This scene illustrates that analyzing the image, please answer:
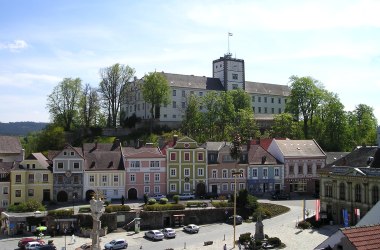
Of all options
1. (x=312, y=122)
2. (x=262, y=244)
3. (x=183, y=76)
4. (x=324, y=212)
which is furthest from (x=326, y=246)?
(x=183, y=76)

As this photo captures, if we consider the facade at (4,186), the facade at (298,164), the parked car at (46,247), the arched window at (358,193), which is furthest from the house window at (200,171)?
the parked car at (46,247)

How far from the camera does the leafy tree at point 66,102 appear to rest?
93875 millimetres

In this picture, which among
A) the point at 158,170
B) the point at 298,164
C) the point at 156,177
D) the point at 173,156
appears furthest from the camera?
the point at 298,164

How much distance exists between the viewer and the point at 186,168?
69.3 meters

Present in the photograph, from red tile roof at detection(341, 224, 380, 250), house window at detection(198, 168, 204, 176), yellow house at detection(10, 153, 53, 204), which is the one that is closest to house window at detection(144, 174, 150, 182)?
house window at detection(198, 168, 204, 176)

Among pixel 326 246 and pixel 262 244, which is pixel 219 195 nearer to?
pixel 262 244

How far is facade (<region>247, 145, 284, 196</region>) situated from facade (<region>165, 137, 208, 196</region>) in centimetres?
707

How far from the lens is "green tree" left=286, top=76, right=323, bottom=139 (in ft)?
310

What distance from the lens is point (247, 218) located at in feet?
184

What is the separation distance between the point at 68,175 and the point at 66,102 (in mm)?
34598

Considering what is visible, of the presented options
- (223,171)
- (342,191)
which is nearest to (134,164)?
(223,171)

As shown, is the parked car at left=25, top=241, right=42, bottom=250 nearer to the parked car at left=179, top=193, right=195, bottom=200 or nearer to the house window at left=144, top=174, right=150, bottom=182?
the house window at left=144, top=174, right=150, bottom=182

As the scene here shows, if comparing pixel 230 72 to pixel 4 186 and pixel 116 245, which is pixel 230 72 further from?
pixel 116 245

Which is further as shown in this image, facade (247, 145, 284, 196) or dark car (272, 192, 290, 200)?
facade (247, 145, 284, 196)
